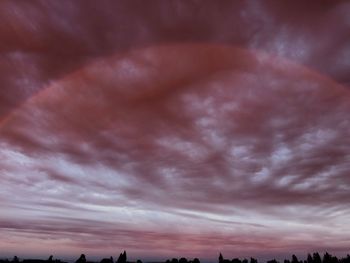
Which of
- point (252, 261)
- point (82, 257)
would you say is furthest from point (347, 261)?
point (82, 257)

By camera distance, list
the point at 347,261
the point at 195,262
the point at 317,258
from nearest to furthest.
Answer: the point at 195,262 → the point at 347,261 → the point at 317,258

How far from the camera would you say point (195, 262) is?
113 metres

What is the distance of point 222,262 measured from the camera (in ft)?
411

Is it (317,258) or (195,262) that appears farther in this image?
(317,258)

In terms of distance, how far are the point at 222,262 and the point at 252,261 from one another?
26.6m

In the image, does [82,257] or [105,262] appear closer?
[82,257]

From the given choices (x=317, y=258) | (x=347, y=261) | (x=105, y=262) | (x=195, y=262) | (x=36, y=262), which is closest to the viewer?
(x=36, y=262)

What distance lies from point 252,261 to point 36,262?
326 ft

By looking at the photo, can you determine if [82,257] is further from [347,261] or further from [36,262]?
[347,261]

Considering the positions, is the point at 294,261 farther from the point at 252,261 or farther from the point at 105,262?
the point at 105,262

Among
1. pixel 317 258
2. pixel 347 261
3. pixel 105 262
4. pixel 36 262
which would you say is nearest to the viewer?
pixel 36 262

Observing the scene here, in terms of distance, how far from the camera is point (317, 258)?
136m

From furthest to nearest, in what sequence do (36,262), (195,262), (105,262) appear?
(195,262), (105,262), (36,262)

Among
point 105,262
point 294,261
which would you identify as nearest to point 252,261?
point 294,261
